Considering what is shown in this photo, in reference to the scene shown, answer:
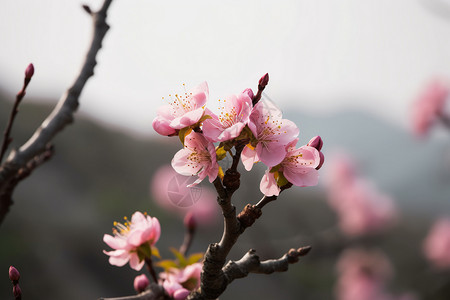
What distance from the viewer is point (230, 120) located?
0.46m

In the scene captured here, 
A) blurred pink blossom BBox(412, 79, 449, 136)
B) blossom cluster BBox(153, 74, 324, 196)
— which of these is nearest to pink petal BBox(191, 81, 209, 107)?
blossom cluster BBox(153, 74, 324, 196)

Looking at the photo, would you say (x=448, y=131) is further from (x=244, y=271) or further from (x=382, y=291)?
(x=244, y=271)

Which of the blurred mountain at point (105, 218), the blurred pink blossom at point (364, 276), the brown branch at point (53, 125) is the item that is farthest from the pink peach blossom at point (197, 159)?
the blurred pink blossom at point (364, 276)

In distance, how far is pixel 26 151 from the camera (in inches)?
27.7

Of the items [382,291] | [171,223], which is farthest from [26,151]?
[171,223]

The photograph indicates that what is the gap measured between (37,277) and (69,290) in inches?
12.5

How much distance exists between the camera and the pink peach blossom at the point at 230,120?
42 cm

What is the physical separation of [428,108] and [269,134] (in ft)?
6.92

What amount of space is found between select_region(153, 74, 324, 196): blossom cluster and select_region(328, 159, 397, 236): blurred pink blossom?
3.06 meters

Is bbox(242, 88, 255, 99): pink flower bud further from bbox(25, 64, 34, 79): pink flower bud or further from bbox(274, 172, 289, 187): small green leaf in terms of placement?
bbox(25, 64, 34, 79): pink flower bud

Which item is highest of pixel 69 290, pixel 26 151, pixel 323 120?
pixel 26 151

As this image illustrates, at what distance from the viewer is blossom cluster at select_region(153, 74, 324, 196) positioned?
0.44m

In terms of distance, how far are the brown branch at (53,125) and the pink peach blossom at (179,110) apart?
12.2 inches

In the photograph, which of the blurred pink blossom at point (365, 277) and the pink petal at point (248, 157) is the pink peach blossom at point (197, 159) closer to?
the pink petal at point (248, 157)
